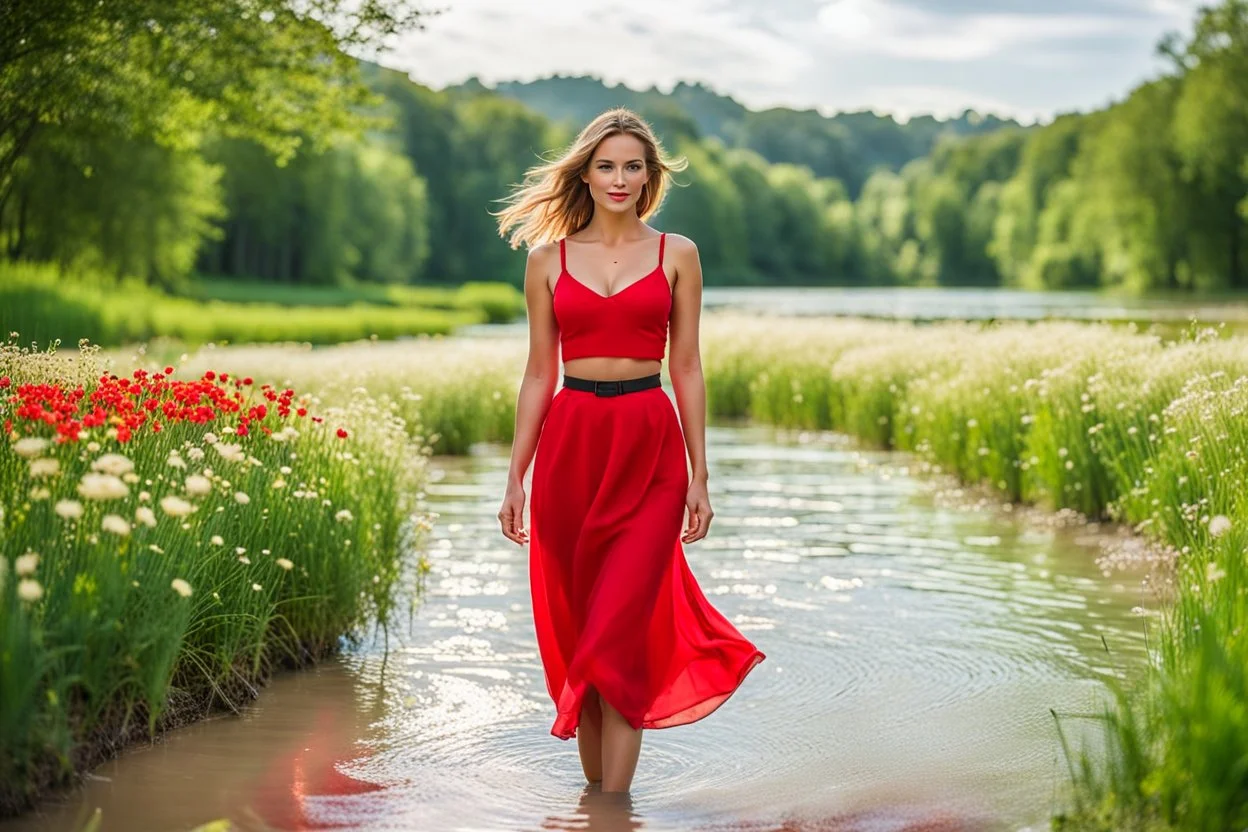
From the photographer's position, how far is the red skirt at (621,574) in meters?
5.43

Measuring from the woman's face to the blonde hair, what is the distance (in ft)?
0.10

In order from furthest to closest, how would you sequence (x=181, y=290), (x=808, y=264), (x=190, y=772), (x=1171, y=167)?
(x=808, y=264), (x=1171, y=167), (x=181, y=290), (x=190, y=772)

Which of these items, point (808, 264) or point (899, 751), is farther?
point (808, 264)

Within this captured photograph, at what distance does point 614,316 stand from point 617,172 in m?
0.60

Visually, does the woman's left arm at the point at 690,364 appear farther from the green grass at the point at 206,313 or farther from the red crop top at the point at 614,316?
the green grass at the point at 206,313

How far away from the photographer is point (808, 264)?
540ft

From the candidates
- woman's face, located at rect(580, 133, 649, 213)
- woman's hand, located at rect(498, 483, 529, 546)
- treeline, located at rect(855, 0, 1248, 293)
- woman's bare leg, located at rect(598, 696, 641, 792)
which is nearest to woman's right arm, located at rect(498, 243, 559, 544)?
woman's hand, located at rect(498, 483, 529, 546)

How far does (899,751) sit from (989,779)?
570mm

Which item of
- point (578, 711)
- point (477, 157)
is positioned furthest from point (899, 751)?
point (477, 157)

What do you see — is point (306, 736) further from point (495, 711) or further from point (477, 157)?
point (477, 157)

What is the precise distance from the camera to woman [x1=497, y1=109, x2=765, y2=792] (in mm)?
5480

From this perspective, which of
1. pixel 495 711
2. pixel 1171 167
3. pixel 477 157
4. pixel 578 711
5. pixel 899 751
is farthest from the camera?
pixel 477 157

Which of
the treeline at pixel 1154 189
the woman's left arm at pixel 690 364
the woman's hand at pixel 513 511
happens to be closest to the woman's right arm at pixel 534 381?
the woman's hand at pixel 513 511

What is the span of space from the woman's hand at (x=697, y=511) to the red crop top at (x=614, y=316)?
0.57m
